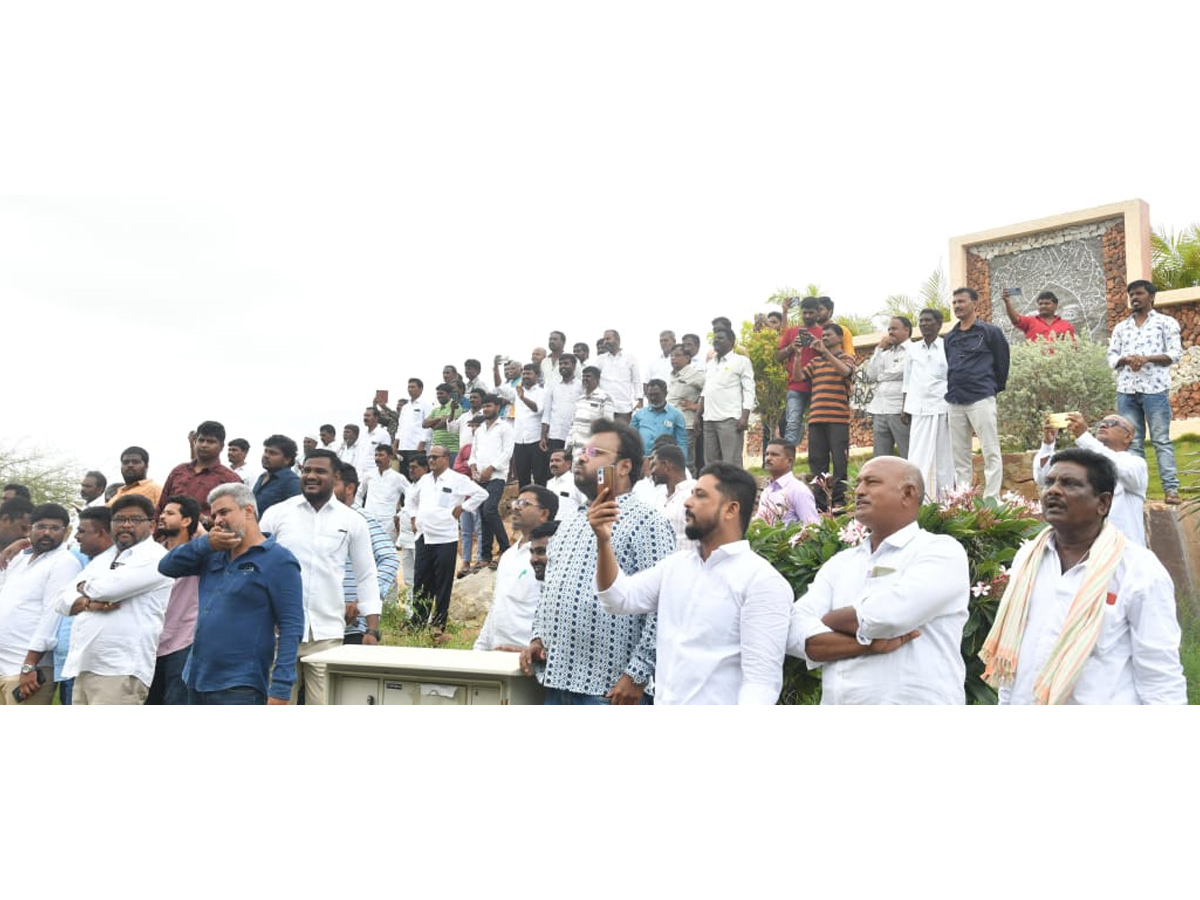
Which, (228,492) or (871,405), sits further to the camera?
(871,405)

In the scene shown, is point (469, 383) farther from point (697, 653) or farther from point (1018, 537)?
point (697, 653)

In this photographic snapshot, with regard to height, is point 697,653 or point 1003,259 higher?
point 1003,259

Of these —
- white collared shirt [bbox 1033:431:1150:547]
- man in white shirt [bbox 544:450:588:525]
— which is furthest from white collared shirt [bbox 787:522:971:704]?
man in white shirt [bbox 544:450:588:525]

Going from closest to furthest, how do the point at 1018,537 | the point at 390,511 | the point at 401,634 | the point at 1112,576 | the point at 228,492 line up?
the point at 1112,576
the point at 228,492
the point at 1018,537
the point at 401,634
the point at 390,511

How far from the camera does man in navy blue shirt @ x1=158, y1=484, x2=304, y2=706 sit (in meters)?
4.39

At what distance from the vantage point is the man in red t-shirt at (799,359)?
9.57m

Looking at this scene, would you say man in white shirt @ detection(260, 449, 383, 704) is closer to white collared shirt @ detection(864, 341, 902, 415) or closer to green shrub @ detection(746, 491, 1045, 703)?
green shrub @ detection(746, 491, 1045, 703)

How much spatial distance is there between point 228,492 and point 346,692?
1.01 meters

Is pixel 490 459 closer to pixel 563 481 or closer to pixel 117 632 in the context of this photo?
pixel 563 481

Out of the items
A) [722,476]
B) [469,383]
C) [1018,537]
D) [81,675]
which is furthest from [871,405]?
[81,675]

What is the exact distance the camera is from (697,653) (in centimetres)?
352

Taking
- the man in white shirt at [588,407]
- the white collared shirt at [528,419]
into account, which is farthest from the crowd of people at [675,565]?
the white collared shirt at [528,419]

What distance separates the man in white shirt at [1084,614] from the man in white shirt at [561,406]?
26.8 feet

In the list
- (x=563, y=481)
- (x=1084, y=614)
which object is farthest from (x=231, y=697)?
(x=563, y=481)
